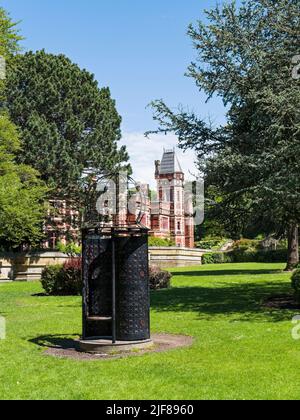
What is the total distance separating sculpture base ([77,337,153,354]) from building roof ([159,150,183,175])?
3457 inches

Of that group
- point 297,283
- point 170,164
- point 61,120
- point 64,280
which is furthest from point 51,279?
point 170,164

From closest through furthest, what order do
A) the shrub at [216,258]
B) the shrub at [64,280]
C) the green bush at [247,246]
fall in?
1. the shrub at [64,280]
2. the shrub at [216,258]
3. the green bush at [247,246]

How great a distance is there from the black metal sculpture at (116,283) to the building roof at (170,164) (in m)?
87.2

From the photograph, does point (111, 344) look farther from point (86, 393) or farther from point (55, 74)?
point (55, 74)

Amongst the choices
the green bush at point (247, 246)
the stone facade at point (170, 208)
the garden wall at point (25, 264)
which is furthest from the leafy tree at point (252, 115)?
the stone facade at point (170, 208)

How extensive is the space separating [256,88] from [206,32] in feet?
8.56

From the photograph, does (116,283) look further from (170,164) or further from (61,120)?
(170,164)

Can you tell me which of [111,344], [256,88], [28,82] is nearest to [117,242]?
[111,344]

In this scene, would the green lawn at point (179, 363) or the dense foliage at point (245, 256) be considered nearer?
the green lawn at point (179, 363)

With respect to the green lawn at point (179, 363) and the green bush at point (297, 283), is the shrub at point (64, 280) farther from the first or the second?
the green bush at point (297, 283)

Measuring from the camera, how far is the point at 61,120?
39812mm

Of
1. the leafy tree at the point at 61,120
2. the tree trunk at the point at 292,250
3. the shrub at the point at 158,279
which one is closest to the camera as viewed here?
the shrub at the point at 158,279

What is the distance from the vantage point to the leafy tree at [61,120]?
3678 centimetres
